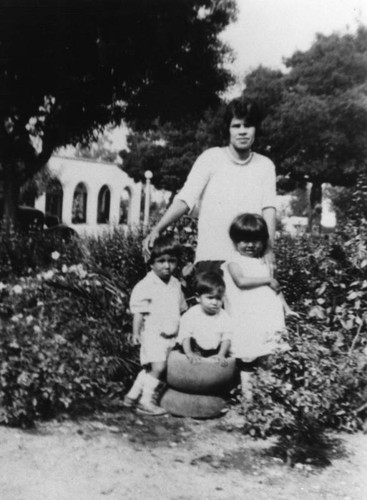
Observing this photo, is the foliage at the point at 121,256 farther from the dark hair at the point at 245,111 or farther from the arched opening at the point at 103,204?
the arched opening at the point at 103,204

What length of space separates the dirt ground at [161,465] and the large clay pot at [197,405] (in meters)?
0.10

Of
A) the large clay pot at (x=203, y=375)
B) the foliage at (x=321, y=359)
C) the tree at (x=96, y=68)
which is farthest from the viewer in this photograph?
the tree at (x=96, y=68)

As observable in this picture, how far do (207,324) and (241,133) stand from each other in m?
1.18

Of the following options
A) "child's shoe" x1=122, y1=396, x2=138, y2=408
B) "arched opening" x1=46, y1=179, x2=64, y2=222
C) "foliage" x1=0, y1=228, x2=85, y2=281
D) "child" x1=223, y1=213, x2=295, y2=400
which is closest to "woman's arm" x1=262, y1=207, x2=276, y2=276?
"child" x1=223, y1=213, x2=295, y2=400

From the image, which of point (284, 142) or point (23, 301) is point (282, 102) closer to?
point (284, 142)

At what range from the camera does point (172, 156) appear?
96.7ft

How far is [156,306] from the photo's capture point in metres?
3.74

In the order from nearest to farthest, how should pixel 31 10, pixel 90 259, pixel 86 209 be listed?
pixel 90 259 → pixel 31 10 → pixel 86 209

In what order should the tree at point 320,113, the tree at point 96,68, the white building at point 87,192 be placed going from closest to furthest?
the tree at point 96,68 < the tree at point 320,113 < the white building at point 87,192

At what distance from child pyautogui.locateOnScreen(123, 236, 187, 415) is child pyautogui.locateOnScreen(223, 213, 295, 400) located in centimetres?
42

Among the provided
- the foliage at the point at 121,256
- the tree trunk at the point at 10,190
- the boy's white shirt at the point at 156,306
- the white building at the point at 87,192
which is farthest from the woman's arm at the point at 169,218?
the white building at the point at 87,192

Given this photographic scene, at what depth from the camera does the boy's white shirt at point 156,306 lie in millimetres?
3732

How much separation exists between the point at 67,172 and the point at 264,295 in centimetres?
2865

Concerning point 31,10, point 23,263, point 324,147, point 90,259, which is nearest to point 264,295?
point 90,259
